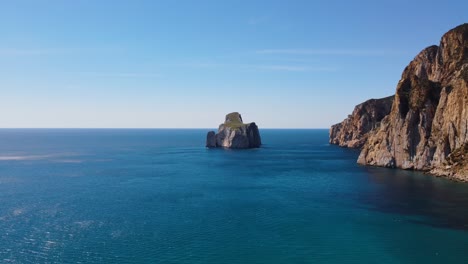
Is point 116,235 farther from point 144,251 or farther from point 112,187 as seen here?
point 112,187

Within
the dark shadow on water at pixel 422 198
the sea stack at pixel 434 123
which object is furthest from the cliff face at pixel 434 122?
the dark shadow on water at pixel 422 198

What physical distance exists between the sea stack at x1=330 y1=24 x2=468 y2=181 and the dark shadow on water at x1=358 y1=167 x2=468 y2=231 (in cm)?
832

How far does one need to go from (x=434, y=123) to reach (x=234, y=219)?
280ft

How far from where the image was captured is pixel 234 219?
228ft

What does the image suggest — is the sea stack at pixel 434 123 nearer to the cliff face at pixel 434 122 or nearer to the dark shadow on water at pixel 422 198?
the cliff face at pixel 434 122

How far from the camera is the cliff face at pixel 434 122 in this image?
11062 centimetres

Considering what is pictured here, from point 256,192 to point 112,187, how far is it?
39.3 metres

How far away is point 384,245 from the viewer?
181 ft

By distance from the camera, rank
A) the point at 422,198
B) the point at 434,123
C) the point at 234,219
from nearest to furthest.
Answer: the point at 234,219 < the point at 422,198 < the point at 434,123

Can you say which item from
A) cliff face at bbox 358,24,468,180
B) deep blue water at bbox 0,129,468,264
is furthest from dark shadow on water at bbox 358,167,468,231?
cliff face at bbox 358,24,468,180

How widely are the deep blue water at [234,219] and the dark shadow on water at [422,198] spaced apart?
8.0 inches

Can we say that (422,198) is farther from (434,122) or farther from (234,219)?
(434,122)

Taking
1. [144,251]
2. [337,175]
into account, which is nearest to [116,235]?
[144,251]

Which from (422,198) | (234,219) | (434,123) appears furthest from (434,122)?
(234,219)
